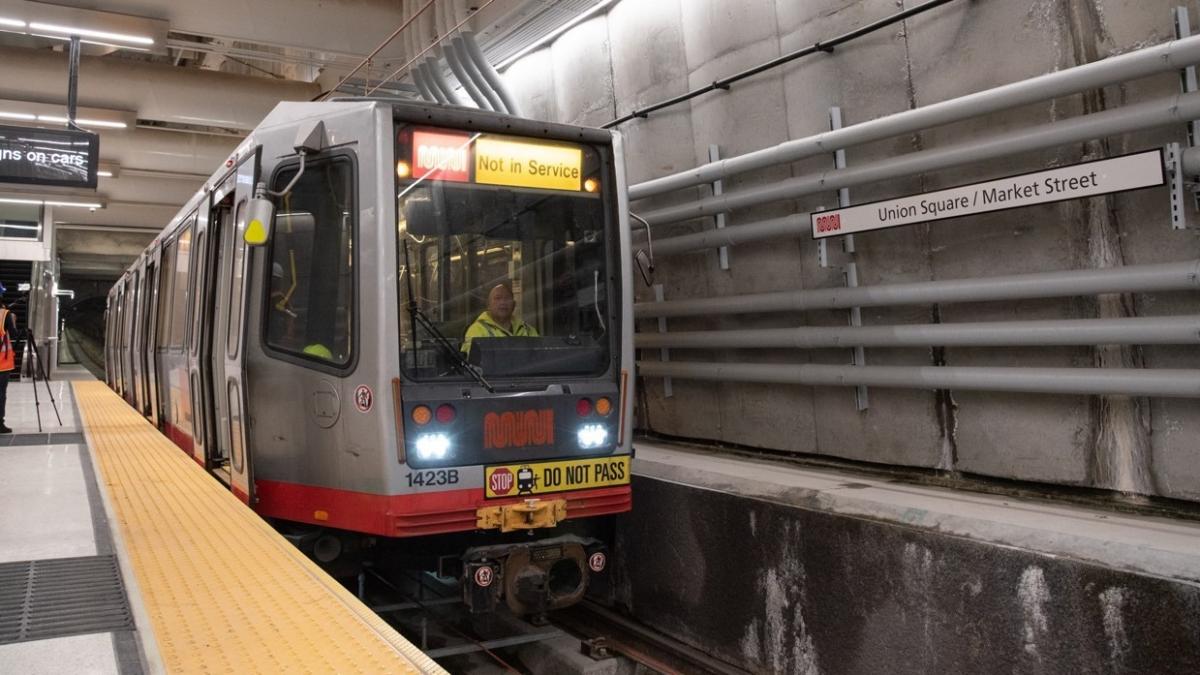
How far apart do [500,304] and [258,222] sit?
4.26 feet

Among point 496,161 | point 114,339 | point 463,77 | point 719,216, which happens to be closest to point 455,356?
point 496,161

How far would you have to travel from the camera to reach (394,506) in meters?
4.18

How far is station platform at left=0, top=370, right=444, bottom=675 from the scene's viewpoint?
2479 mm

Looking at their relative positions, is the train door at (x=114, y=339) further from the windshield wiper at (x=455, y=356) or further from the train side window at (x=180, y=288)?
the windshield wiper at (x=455, y=356)

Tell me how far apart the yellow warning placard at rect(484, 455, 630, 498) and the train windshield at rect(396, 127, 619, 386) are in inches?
19.4

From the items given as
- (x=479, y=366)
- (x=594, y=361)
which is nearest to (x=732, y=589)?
(x=594, y=361)

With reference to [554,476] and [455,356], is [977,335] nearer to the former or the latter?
[554,476]

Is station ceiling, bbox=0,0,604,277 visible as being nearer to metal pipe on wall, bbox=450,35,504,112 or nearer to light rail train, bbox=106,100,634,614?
metal pipe on wall, bbox=450,35,504,112

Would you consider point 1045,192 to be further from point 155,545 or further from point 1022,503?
point 155,545

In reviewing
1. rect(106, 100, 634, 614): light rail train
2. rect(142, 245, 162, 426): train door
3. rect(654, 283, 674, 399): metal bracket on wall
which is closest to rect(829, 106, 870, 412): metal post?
rect(106, 100, 634, 614): light rail train

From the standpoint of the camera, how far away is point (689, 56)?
6.73m

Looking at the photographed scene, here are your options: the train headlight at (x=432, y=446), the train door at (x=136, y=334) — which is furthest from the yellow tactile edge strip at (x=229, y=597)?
the train door at (x=136, y=334)

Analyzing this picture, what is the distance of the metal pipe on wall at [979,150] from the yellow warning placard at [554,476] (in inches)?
79.6

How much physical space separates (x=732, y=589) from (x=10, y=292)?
26.6 m
